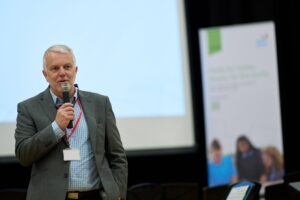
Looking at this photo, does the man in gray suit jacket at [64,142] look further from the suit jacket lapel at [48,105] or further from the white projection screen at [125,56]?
the white projection screen at [125,56]

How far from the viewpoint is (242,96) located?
18.2 feet

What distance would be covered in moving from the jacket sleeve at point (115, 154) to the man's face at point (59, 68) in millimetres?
288

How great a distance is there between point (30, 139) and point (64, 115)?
0.65 feet

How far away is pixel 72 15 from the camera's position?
4.48 meters

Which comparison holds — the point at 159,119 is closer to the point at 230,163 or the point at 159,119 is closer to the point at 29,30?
the point at 230,163

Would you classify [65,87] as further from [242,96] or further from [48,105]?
[242,96]

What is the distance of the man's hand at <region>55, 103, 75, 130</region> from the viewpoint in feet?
7.67

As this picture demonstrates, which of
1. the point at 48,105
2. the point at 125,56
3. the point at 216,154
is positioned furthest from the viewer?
the point at 216,154

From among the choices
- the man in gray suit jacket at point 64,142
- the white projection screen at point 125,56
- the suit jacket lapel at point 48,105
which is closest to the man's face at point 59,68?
the man in gray suit jacket at point 64,142

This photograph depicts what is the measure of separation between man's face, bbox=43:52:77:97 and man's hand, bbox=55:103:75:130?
144mm

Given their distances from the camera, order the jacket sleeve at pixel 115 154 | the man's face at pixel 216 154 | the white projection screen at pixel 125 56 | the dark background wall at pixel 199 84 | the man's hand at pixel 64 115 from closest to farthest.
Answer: the man's hand at pixel 64 115 < the jacket sleeve at pixel 115 154 < the white projection screen at pixel 125 56 < the man's face at pixel 216 154 < the dark background wall at pixel 199 84

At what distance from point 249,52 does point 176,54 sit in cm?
76

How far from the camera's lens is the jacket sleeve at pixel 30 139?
2.37 metres

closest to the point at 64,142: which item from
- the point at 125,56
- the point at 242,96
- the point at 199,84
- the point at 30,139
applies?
the point at 30,139
